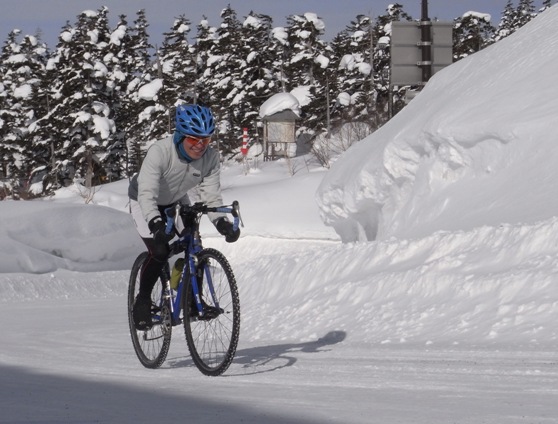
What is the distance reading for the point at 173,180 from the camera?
732cm

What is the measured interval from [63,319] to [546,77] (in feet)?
20.4

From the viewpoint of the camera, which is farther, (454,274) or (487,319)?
(454,274)

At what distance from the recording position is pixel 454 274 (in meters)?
9.61

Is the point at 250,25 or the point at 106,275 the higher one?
the point at 250,25

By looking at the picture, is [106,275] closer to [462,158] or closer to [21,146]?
[462,158]

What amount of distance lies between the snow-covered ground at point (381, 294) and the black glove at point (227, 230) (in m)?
0.89

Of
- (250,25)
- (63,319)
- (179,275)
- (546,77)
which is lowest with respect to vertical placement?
(63,319)

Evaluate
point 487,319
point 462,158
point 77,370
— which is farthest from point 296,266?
point 77,370

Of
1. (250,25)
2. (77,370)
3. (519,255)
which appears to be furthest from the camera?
(250,25)

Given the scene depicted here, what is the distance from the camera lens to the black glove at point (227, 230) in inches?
279

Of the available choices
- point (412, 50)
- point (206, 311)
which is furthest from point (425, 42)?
point (206, 311)

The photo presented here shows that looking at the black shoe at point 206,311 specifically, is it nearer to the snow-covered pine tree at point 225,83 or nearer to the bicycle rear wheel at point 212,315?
the bicycle rear wheel at point 212,315

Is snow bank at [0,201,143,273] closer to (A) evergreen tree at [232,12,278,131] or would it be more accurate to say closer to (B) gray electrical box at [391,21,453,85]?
(B) gray electrical box at [391,21,453,85]

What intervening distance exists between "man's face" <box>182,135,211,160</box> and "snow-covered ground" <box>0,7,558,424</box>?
146 centimetres
